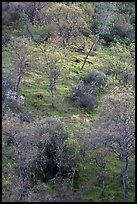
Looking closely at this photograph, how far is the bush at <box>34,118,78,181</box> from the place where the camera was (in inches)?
1481

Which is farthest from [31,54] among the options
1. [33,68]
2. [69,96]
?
[69,96]

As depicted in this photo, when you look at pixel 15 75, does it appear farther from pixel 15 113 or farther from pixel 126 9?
pixel 126 9

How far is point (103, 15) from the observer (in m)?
77.6

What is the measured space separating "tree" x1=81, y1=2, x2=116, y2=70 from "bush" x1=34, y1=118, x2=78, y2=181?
31518 mm

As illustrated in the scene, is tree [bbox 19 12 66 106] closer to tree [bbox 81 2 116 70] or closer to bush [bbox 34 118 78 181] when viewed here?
bush [bbox 34 118 78 181]

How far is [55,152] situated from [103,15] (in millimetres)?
45199

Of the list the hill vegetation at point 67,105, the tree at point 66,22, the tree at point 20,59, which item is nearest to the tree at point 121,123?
the hill vegetation at point 67,105

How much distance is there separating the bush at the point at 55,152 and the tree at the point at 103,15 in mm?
31518

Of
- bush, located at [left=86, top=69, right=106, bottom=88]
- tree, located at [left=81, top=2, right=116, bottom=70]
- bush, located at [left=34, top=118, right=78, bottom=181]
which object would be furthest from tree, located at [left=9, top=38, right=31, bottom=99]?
tree, located at [left=81, top=2, right=116, bottom=70]

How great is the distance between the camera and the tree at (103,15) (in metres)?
74.3

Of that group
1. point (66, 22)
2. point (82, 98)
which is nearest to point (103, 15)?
point (66, 22)

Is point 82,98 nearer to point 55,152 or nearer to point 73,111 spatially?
point 73,111

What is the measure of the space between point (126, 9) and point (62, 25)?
27550mm

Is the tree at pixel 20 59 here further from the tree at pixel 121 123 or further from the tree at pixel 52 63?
the tree at pixel 121 123
